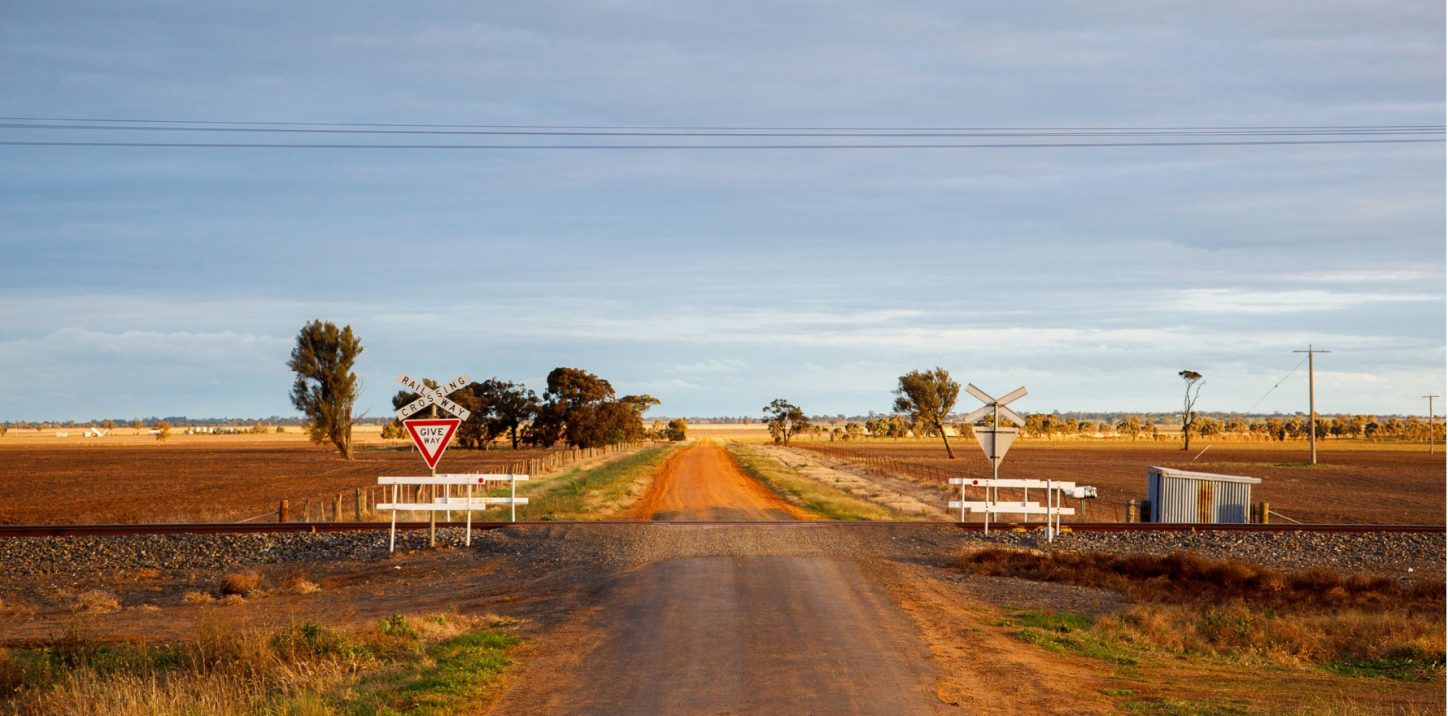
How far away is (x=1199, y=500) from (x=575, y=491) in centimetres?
2474

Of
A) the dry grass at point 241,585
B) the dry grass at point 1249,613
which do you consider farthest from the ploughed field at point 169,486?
the dry grass at point 1249,613

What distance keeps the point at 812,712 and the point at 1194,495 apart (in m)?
25.0

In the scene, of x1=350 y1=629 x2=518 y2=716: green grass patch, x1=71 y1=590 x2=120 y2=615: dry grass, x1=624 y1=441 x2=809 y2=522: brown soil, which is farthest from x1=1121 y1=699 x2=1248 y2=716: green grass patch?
x1=624 y1=441 x2=809 y2=522: brown soil

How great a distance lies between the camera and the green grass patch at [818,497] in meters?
38.3

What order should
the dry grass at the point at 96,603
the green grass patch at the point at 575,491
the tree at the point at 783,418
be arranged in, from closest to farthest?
the dry grass at the point at 96,603
the green grass patch at the point at 575,491
the tree at the point at 783,418

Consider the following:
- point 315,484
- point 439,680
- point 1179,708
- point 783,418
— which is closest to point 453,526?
point 439,680

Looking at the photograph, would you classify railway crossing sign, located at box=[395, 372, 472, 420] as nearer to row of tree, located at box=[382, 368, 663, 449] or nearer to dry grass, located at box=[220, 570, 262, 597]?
dry grass, located at box=[220, 570, 262, 597]

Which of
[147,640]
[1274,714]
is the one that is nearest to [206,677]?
[147,640]

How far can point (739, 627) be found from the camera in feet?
46.0

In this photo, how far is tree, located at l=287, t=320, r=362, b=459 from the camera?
106 meters

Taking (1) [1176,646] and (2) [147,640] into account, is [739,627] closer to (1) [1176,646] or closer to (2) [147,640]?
(1) [1176,646]

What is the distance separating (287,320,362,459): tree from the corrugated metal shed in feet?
280

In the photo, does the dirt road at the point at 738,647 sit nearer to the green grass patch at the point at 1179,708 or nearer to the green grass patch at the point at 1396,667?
the green grass patch at the point at 1179,708

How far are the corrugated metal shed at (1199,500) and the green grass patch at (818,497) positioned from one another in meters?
8.09
